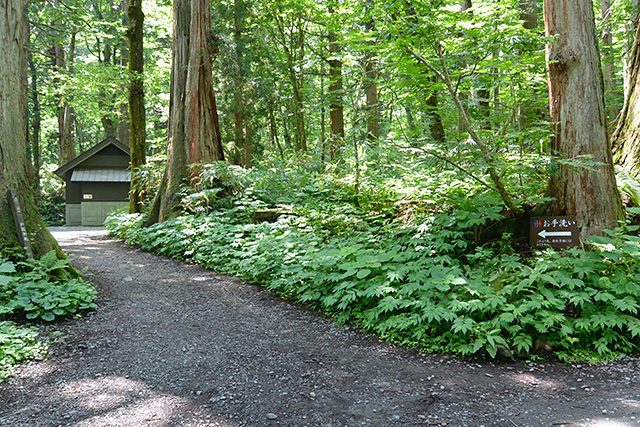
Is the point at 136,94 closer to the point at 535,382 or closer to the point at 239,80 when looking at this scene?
the point at 239,80

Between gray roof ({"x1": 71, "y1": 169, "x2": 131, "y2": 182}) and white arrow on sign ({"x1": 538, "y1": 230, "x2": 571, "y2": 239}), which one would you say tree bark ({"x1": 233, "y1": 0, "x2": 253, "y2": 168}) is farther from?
white arrow on sign ({"x1": 538, "y1": 230, "x2": 571, "y2": 239})

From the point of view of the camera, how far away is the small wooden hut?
72.1ft

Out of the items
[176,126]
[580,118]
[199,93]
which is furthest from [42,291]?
[199,93]

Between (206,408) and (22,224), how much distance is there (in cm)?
419

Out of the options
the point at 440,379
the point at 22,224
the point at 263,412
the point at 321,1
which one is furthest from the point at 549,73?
the point at 321,1

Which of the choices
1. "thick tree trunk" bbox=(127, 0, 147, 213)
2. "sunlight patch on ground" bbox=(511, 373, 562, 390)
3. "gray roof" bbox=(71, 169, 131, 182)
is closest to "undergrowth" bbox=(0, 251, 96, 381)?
"sunlight patch on ground" bbox=(511, 373, 562, 390)

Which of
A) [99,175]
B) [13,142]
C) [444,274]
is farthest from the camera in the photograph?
[99,175]

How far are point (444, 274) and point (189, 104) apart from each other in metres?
8.87

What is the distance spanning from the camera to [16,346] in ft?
12.9

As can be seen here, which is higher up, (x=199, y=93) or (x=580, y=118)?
(x=199, y=93)

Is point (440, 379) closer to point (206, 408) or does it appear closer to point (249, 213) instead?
point (206, 408)

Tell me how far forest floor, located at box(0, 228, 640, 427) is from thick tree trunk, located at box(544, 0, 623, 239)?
2.12 m

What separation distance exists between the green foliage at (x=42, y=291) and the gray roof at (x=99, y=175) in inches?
699

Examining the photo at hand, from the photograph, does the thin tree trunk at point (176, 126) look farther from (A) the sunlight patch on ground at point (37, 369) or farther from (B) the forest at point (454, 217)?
(A) the sunlight patch on ground at point (37, 369)
